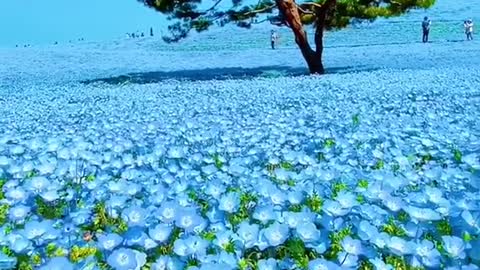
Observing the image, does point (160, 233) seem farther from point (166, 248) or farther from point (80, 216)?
point (80, 216)

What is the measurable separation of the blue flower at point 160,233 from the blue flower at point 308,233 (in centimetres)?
32

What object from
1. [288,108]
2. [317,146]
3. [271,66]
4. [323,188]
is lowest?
[271,66]

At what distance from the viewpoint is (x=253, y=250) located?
1.92 meters

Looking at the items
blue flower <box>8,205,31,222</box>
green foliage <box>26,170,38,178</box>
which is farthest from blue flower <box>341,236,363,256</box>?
green foliage <box>26,170,38,178</box>

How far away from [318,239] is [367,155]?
6.07 ft

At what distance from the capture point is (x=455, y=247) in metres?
1.63

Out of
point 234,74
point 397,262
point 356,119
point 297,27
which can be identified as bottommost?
point 234,74

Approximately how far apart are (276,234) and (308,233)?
0.08 m

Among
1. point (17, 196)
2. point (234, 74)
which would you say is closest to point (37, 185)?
point (17, 196)

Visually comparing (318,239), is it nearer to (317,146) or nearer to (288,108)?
(317,146)

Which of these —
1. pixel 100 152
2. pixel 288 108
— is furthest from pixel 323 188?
pixel 288 108

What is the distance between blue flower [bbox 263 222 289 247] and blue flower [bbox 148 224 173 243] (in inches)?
9.6

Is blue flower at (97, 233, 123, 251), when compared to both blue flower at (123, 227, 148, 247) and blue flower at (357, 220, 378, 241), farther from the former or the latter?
blue flower at (357, 220, 378, 241)

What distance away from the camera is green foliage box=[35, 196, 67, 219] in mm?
2561
